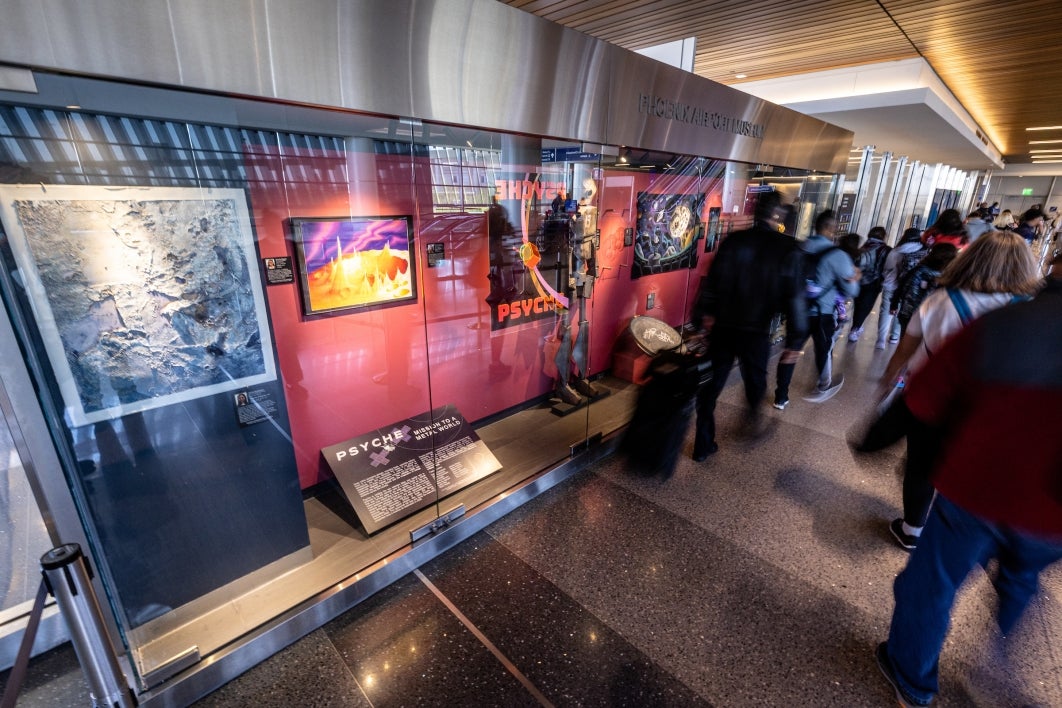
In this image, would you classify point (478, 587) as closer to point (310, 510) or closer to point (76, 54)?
point (310, 510)

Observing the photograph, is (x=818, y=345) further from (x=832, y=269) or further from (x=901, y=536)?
(x=901, y=536)

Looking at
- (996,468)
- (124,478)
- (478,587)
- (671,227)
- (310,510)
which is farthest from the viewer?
(671,227)

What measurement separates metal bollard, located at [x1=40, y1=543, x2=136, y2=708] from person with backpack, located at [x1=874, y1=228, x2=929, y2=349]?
6544 millimetres

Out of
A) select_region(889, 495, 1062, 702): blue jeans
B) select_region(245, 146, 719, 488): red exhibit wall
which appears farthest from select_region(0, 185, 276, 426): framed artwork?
select_region(889, 495, 1062, 702): blue jeans

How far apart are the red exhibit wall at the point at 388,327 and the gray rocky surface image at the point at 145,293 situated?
14.5 inches

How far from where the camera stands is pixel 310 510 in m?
2.88

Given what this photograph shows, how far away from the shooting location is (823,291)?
3.76 meters

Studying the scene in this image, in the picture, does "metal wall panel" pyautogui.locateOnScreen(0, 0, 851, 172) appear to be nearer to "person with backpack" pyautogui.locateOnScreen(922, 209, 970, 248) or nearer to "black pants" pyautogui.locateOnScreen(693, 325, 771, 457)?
"black pants" pyautogui.locateOnScreen(693, 325, 771, 457)

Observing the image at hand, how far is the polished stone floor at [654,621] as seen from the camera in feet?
6.19

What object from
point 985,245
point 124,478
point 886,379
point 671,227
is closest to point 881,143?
point 671,227

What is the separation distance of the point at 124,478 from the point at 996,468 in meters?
3.04

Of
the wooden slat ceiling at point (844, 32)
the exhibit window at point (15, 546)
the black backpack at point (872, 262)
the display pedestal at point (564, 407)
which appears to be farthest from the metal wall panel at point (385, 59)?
the black backpack at point (872, 262)

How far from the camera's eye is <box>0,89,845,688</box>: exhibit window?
1.66 meters

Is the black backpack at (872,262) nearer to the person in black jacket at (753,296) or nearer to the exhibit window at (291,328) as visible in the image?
the exhibit window at (291,328)
